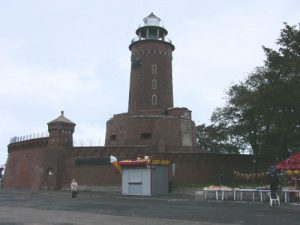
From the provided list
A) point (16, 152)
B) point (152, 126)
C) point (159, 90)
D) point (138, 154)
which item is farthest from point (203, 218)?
point (16, 152)

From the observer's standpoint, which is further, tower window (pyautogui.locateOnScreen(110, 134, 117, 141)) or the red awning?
tower window (pyautogui.locateOnScreen(110, 134, 117, 141))

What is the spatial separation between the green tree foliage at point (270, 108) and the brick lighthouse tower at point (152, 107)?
441 cm

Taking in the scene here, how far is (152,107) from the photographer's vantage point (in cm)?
4606

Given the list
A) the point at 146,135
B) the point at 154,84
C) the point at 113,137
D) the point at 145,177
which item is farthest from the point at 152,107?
the point at 145,177

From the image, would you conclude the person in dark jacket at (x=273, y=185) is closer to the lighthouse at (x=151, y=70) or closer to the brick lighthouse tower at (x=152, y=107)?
the brick lighthouse tower at (x=152, y=107)

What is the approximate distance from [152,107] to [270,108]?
15206 millimetres

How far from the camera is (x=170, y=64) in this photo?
159ft

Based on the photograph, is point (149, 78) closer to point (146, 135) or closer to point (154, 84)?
point (154, 84)

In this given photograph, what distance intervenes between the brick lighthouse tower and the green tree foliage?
4406mm

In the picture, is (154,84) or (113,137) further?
(154,84)

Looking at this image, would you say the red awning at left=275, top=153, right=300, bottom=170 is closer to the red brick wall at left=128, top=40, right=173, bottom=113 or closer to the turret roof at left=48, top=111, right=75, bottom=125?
the turret roof at left=48, top=111, right=75, bottom=125

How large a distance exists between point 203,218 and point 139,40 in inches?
1388

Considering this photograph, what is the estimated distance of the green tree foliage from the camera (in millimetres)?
30906

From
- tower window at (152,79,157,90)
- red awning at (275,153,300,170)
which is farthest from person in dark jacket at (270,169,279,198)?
tower window at (152,79,157,90)
